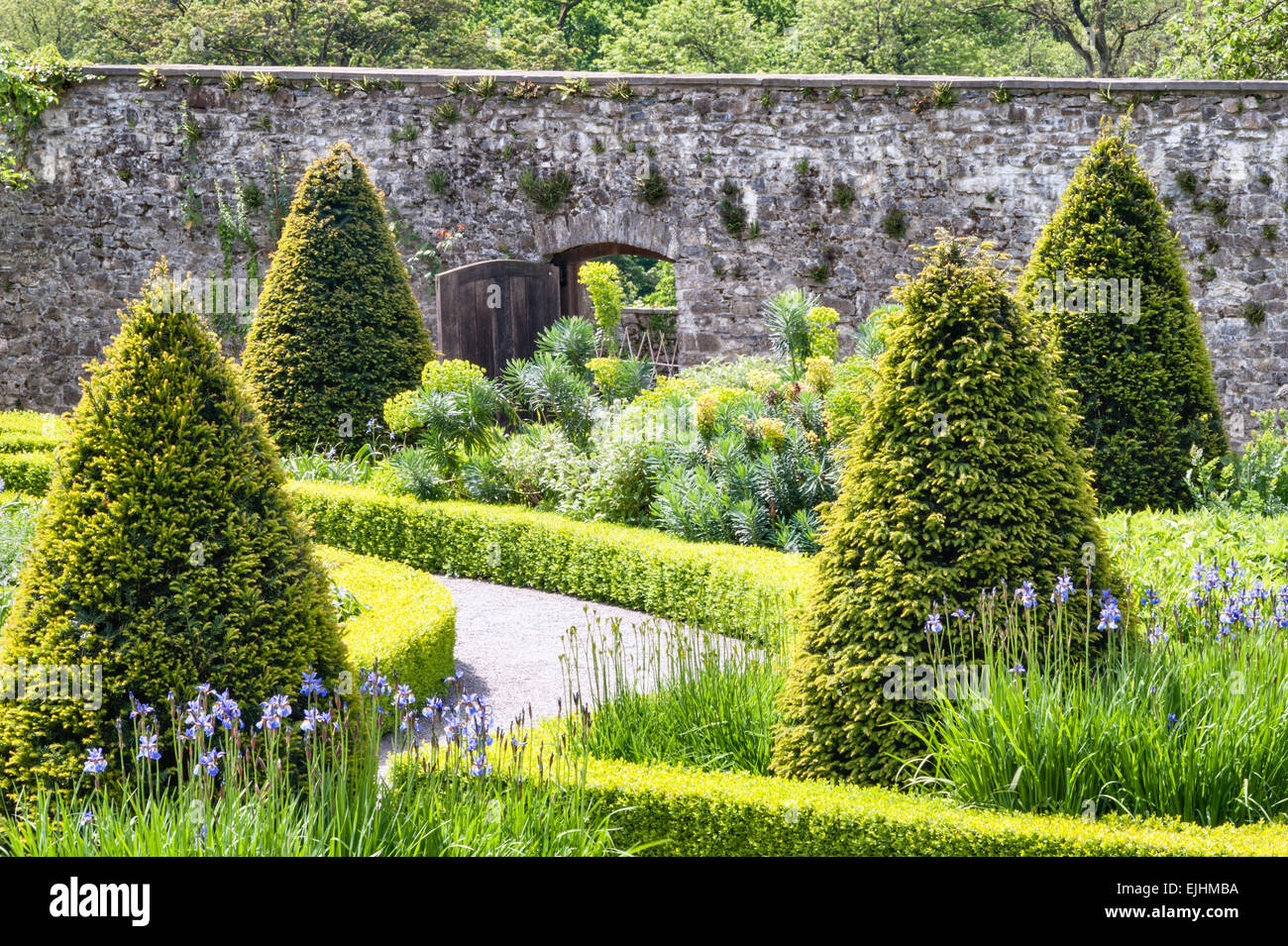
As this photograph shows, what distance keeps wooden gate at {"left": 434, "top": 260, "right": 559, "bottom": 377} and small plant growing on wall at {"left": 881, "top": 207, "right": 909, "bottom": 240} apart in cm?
345

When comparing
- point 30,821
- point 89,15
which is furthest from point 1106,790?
point 89,15

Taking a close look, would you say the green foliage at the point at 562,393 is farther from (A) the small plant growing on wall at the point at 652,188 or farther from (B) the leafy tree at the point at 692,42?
(B) the leafy tree at the point at 692,42

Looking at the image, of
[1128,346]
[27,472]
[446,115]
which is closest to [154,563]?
[1128,346]

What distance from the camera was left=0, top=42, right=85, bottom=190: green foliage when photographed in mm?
12766

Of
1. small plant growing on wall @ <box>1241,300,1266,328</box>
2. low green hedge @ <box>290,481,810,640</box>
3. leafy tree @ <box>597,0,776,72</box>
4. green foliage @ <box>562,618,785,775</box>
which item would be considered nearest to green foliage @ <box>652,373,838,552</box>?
low green hedge @ <box>290,481,810,640</box>

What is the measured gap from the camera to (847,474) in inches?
157

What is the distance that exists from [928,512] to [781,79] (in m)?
9.04

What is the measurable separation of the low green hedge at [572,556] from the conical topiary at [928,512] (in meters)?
1.12

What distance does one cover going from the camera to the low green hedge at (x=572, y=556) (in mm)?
6262

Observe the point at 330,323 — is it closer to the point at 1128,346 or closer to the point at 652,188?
the point at 652,188

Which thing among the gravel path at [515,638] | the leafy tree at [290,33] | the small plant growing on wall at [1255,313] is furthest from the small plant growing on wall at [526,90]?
the leafy tree at [290,33]

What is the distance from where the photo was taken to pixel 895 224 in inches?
466

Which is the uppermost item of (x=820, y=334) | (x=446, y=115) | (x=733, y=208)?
(x=446, y=115)

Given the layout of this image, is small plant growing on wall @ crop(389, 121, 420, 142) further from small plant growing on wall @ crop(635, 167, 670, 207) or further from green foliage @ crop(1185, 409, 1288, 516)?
green foliage @ crop(1185, 409, 1288, 516)
